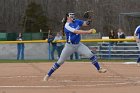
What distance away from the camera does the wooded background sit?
5887 centimetres

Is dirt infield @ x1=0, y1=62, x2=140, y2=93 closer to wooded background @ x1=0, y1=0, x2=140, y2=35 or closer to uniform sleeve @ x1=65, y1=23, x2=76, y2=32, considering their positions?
uniform sleeve @ x1=65, y1=23, x2=76, y2=32

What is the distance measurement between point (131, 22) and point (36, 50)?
815 inches

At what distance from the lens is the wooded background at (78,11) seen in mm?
58869

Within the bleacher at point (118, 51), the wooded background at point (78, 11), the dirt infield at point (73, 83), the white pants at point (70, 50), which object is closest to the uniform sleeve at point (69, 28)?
the white pants at point (70, 50)

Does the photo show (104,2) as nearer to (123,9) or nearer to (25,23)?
(123,9)

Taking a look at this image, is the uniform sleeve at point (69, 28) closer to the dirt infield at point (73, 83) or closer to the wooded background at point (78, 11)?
the dirt infield at point (73, 83)

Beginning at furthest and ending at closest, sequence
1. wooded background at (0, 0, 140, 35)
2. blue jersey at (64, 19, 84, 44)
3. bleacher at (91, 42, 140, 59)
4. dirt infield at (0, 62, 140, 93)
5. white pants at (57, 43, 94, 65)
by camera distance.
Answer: wooded background at (0, 0, 140, 35)
bleacher at (91, 42, 140, 59)
white pants at (57, 43, 94, 65)
blue jersey at (64, 19, 84, 44)
dirt infield at (0, 62, 140, 93)

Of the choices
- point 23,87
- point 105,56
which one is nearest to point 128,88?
point 23,87

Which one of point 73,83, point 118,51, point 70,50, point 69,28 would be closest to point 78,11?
point 118,51

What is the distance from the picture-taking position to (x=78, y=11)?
6253 centimetres

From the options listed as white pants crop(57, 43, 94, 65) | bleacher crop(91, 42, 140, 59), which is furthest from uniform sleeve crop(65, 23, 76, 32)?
bleacher crop(91, 42, 140, 59)

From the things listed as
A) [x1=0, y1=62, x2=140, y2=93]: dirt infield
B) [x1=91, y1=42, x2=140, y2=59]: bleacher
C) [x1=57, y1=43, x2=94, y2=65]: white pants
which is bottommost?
[x1=91, y1=42, x2=140, y2=59]: bleacher

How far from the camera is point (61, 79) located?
46.5 feet

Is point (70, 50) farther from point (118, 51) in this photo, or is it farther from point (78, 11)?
point (78, 11)
